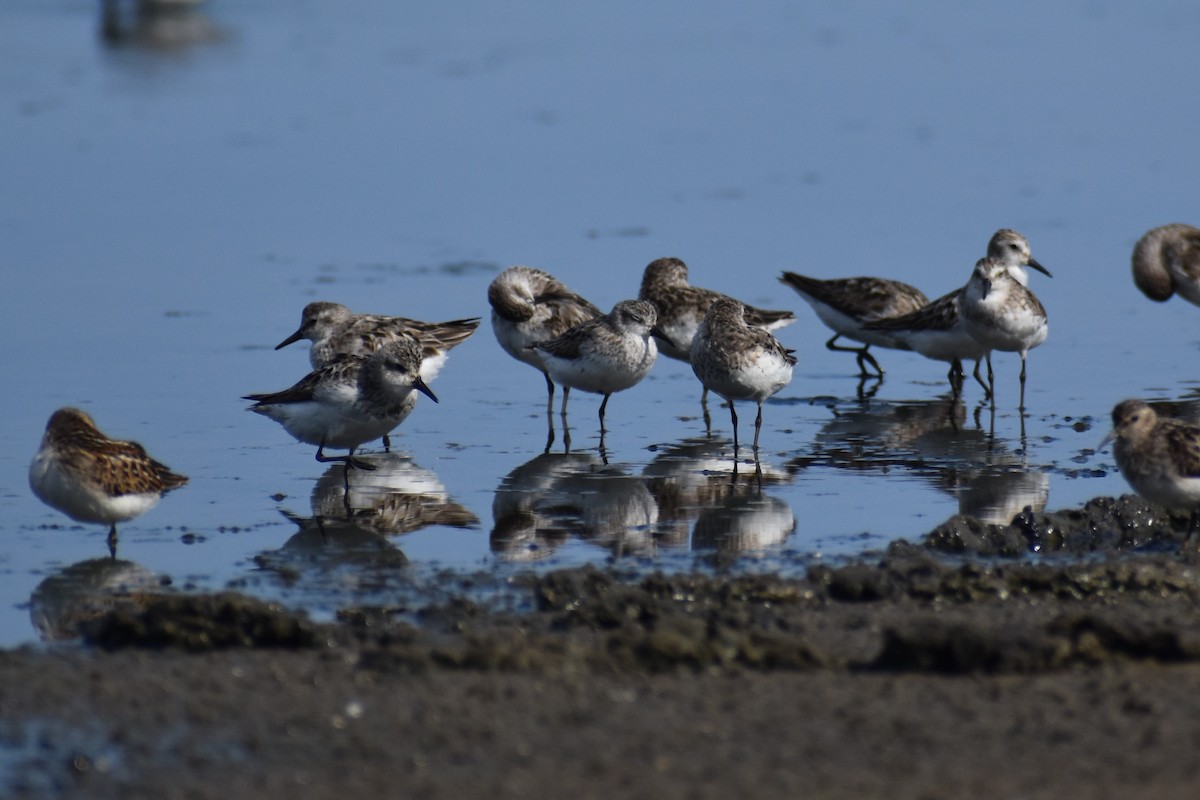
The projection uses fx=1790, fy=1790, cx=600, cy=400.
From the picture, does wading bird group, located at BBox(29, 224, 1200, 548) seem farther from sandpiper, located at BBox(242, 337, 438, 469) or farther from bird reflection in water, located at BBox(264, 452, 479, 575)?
bird reflection in water, located at BBox(264, 452, 479, 575)

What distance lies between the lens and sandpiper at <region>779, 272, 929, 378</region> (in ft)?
47.2

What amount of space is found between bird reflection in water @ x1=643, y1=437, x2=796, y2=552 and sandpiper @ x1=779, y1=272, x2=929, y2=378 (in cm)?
286

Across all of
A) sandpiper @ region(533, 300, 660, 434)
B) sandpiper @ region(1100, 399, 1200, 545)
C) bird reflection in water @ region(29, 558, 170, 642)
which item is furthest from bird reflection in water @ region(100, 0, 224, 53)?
sandpiper @ region(1100, 399, 1200, 545)

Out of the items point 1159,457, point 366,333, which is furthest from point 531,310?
point 1159,457

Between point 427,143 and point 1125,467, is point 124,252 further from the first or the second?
point 1125,467

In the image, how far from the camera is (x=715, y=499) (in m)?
10.3

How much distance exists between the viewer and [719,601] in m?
7.92

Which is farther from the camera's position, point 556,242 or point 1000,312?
point 556,242

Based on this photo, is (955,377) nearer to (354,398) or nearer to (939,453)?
(939,453)

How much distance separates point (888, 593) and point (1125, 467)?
158 cm

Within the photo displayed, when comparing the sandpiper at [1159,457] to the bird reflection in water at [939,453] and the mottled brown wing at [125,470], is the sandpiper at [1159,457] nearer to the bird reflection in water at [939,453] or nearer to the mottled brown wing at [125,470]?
the bird reflection in water at [939,453]

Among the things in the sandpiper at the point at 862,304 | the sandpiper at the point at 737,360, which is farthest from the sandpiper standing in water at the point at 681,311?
the sandpiper at the point at 737,360

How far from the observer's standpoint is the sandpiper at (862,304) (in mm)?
14391

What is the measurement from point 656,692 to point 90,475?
11.4 ft
